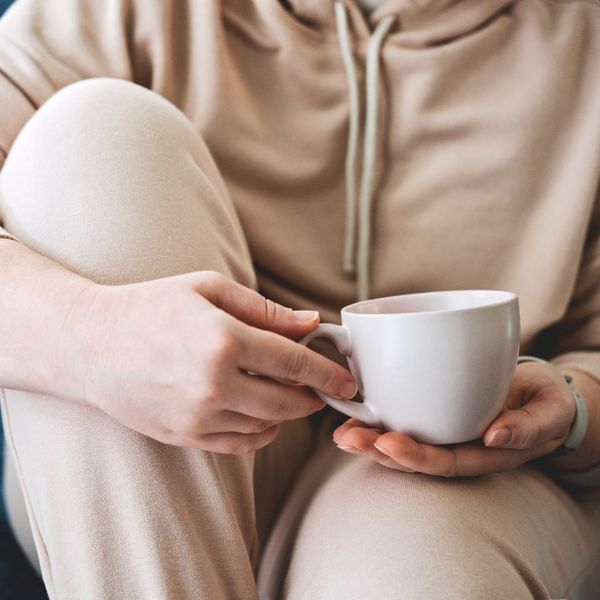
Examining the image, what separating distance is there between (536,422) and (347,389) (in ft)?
0.52

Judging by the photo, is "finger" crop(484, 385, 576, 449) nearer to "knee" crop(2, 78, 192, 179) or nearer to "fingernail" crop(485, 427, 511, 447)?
"fingernail" crop(485, 427, 511, 447)

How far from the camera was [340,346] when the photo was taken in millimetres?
458

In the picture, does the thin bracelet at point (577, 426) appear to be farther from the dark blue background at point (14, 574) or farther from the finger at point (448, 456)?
the dark blue background at point (14, 574)

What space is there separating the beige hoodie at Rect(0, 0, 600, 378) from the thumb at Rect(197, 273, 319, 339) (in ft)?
0.83

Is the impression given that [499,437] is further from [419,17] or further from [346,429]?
[419,17]

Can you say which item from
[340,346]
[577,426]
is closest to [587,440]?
[577,426]

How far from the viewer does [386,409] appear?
1.48 ft

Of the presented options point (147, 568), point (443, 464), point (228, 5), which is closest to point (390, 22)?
point (228, 5)

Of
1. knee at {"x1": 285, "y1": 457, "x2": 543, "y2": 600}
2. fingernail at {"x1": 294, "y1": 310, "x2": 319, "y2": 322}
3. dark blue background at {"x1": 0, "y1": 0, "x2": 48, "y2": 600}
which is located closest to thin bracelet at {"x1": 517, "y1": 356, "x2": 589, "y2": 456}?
knee at {"x1": 285, "y1": 457, "x2": 543, "y2": 600}

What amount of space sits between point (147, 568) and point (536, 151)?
0.56 meters

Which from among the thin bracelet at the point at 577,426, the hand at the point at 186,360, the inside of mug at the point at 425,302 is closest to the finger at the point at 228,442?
the hand at the point at 186,360

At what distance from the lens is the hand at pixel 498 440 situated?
45 centimetres

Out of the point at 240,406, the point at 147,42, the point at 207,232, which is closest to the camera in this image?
the point at 240,406

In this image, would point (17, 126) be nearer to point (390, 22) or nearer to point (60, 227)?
point (60, 227)
